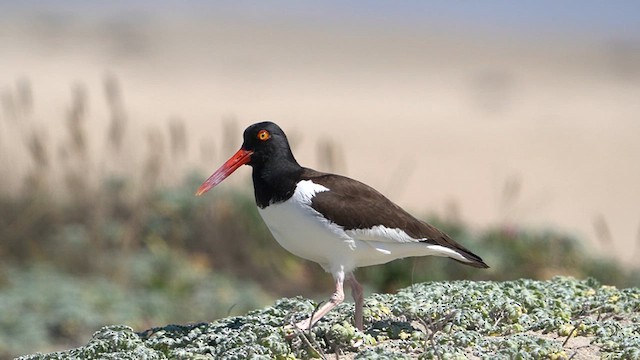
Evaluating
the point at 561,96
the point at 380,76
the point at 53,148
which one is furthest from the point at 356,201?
the point at 380,76

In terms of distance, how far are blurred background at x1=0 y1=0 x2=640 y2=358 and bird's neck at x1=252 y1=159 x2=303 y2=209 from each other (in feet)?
2.35

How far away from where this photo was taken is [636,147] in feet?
75.6

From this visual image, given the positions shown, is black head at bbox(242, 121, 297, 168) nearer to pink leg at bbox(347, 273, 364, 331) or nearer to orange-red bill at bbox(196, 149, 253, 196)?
orange-red bill at bbox(196, 149, 253, 196)

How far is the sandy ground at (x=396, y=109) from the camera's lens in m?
17.0

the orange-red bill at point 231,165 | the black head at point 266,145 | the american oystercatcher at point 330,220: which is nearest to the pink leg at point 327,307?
the american oystercatcher at point 330,220

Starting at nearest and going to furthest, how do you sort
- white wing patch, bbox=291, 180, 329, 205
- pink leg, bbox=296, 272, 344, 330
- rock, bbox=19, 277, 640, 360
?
rock, bbox=19, 277, 640, 360 → pink leg, bbox=296, 272, 344, 330 → white wing patch, bbox=291, 180, 329, 205

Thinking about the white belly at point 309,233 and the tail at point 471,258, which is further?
the tail at point 471,258

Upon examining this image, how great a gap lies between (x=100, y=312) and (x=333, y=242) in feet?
14.4

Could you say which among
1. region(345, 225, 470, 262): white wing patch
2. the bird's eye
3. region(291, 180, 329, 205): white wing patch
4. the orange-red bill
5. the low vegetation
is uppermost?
the bird's eye

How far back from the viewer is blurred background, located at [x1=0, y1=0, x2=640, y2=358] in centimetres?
1025

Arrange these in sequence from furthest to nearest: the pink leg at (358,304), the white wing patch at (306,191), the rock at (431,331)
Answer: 1. the white wing patch at (306,191)
2. the pink leg at (358,304)
3. the rock at (431,331)

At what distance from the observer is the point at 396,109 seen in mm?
30844

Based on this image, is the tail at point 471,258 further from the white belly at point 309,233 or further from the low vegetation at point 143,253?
the low vegetation at point 143,253

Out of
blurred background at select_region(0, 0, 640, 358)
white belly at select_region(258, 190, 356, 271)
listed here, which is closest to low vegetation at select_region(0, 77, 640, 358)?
blurred background at select_region(0, 0, 640, 358)
